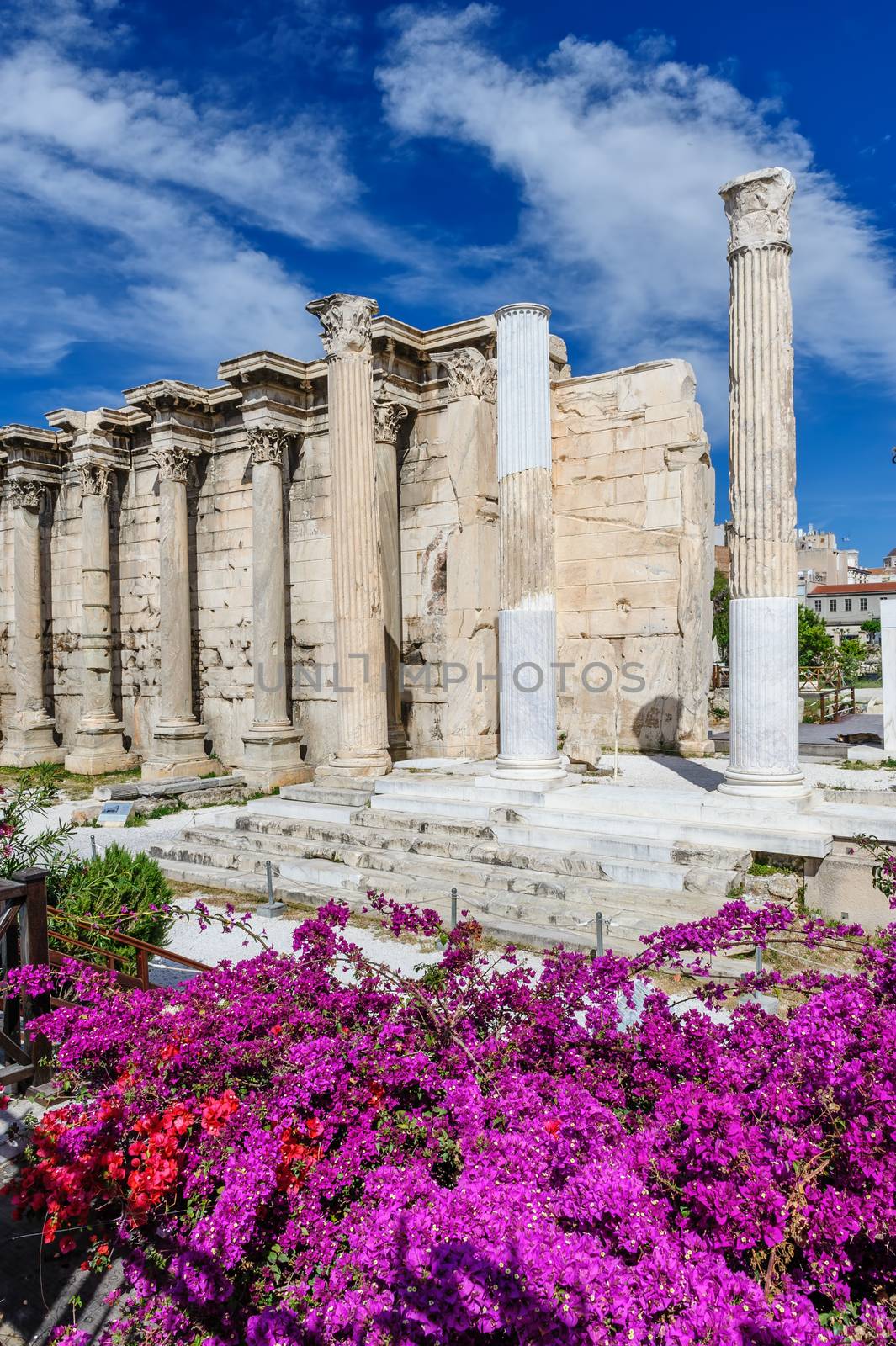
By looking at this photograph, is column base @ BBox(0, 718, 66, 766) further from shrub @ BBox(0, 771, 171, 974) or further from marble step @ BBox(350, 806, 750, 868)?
shrub @ BBox(0, 771, 171, 974)

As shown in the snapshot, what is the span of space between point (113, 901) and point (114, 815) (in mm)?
7314

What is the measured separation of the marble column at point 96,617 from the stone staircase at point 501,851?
764cm

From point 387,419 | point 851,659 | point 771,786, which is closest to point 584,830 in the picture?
point 771,786

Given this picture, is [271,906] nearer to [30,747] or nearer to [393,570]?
[393,570]

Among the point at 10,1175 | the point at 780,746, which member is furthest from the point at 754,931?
the point at 780,746

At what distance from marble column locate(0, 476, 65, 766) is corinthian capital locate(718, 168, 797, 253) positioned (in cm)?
1739

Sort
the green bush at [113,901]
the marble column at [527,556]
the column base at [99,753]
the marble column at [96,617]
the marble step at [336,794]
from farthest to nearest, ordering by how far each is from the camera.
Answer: the marble column at [96,617], the column base at [99,753], the marble step at [336,794], the marble column at [527,556], the green bush at [113,901]

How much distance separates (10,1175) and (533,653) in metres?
8.22

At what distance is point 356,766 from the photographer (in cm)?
1280

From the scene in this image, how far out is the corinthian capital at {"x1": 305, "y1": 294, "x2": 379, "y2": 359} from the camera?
512 inches

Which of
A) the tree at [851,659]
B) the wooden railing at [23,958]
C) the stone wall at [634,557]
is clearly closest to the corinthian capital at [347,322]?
the stone wall at [634,557]

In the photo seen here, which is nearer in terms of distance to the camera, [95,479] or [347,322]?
[347,322]

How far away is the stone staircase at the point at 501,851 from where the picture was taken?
8289 millimetres

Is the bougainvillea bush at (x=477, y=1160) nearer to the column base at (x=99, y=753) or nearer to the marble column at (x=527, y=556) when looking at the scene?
the marble column at (x=527, y=556)
